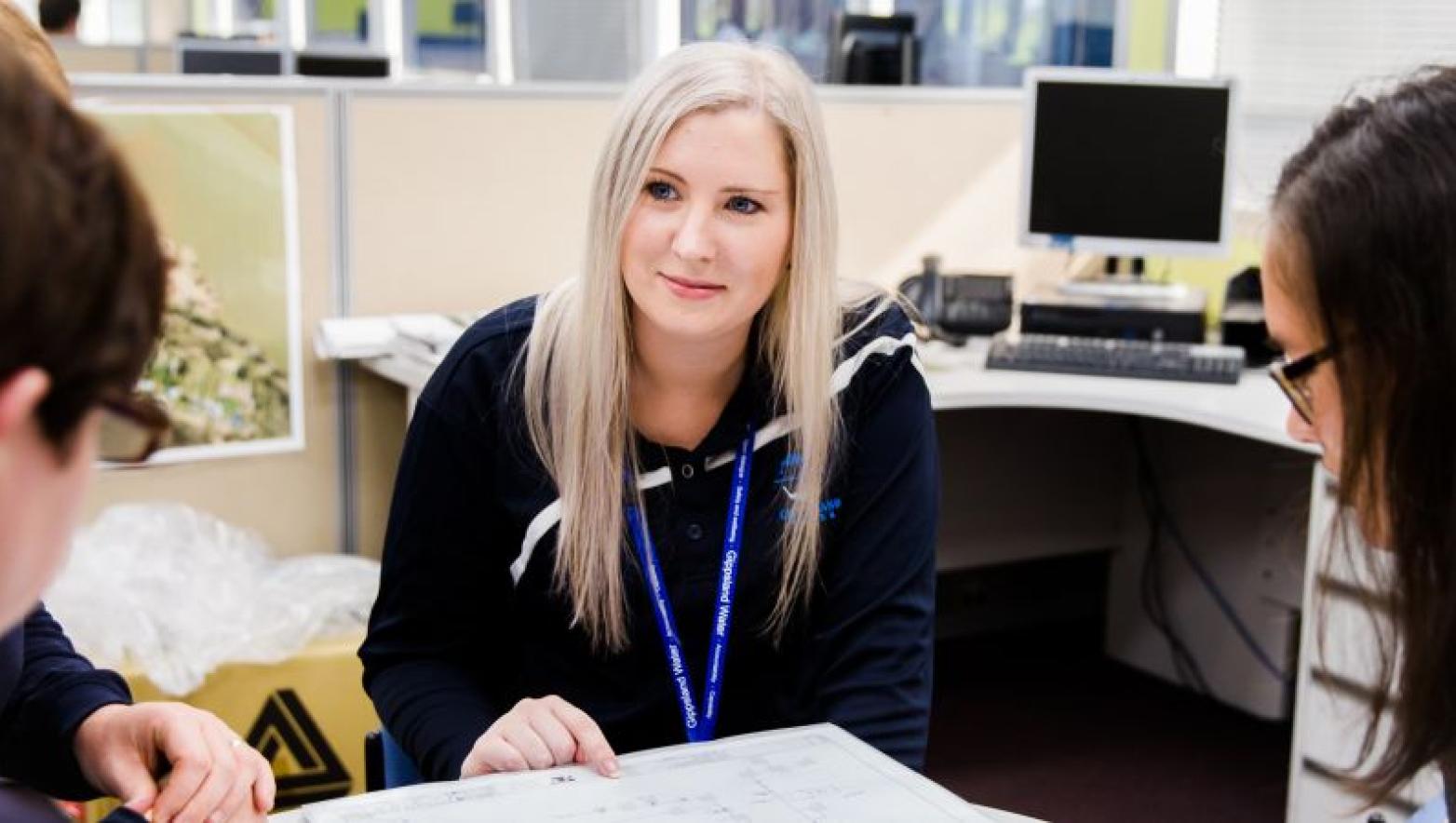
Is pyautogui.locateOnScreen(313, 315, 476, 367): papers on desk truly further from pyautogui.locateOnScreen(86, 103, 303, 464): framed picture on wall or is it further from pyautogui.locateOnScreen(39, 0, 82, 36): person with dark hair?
pyautogui.locateOnScreen(39, 0, 82, 36): person with dark hair

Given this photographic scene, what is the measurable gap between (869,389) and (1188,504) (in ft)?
6.90

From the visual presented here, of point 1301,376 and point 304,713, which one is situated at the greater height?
point 1301,376

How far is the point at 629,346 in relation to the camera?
5.15 ft

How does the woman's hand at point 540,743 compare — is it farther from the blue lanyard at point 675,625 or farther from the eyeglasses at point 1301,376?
the eyeglasses at point 1301,376

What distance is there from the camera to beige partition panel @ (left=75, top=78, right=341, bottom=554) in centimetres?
266

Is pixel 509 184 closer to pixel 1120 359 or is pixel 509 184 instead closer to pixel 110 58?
pixel 1120 359

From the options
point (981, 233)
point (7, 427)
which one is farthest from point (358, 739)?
point (7, 427)

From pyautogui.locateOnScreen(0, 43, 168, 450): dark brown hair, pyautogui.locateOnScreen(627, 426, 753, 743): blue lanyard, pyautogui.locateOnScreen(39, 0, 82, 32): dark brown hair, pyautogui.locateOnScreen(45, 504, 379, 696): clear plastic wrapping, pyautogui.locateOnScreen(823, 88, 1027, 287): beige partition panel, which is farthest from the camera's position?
pyautogui.locateOnScreen(39, 0, 82, 32): dark brown hair

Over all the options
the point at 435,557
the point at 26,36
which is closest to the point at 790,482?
the point at 435,557

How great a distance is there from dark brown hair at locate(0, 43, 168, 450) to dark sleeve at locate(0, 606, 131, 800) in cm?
68

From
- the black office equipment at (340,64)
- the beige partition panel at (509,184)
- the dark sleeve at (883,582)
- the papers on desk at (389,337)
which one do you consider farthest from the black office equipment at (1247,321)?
the black office equipment at (340,64)

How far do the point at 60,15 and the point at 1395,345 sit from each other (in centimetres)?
538

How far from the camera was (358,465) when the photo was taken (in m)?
2.85

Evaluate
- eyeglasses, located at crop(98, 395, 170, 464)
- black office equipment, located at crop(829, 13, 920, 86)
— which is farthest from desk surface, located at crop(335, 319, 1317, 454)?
eyeglasses, located at crop(98, 395, 170, 464)
